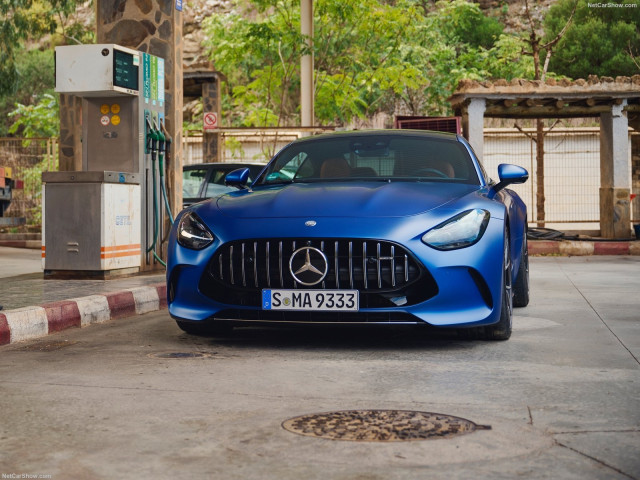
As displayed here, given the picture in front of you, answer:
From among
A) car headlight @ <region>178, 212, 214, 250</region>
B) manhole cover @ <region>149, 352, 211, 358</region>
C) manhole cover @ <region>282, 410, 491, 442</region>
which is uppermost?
car headlight @ <region>178, 212, 214, 250</region>

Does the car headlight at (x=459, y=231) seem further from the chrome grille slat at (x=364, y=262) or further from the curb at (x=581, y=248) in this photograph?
the curb at (x=581, y=248)

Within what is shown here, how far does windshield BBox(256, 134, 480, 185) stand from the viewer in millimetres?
6957

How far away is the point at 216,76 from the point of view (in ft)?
76.2

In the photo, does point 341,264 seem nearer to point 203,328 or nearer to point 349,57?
point 203,328

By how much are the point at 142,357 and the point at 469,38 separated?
46592 mm

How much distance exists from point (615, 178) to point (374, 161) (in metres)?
14.4

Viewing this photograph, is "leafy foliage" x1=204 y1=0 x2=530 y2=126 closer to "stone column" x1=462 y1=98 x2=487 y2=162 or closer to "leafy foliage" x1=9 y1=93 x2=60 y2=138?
"stone column" x1=462 y1=98 x2=487 y2=162

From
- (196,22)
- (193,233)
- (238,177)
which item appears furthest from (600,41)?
(193,233)

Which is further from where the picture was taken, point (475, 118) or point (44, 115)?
point (44, 115)

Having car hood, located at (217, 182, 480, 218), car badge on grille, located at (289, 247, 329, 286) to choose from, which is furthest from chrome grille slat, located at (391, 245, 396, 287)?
car badge on grille, located at (289, 247, 329, 286)

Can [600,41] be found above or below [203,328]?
above

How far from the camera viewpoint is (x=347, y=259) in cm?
566

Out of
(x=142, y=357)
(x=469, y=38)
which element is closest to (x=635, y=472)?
(x=142, y=357)

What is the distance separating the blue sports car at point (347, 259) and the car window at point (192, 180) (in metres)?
9.05
